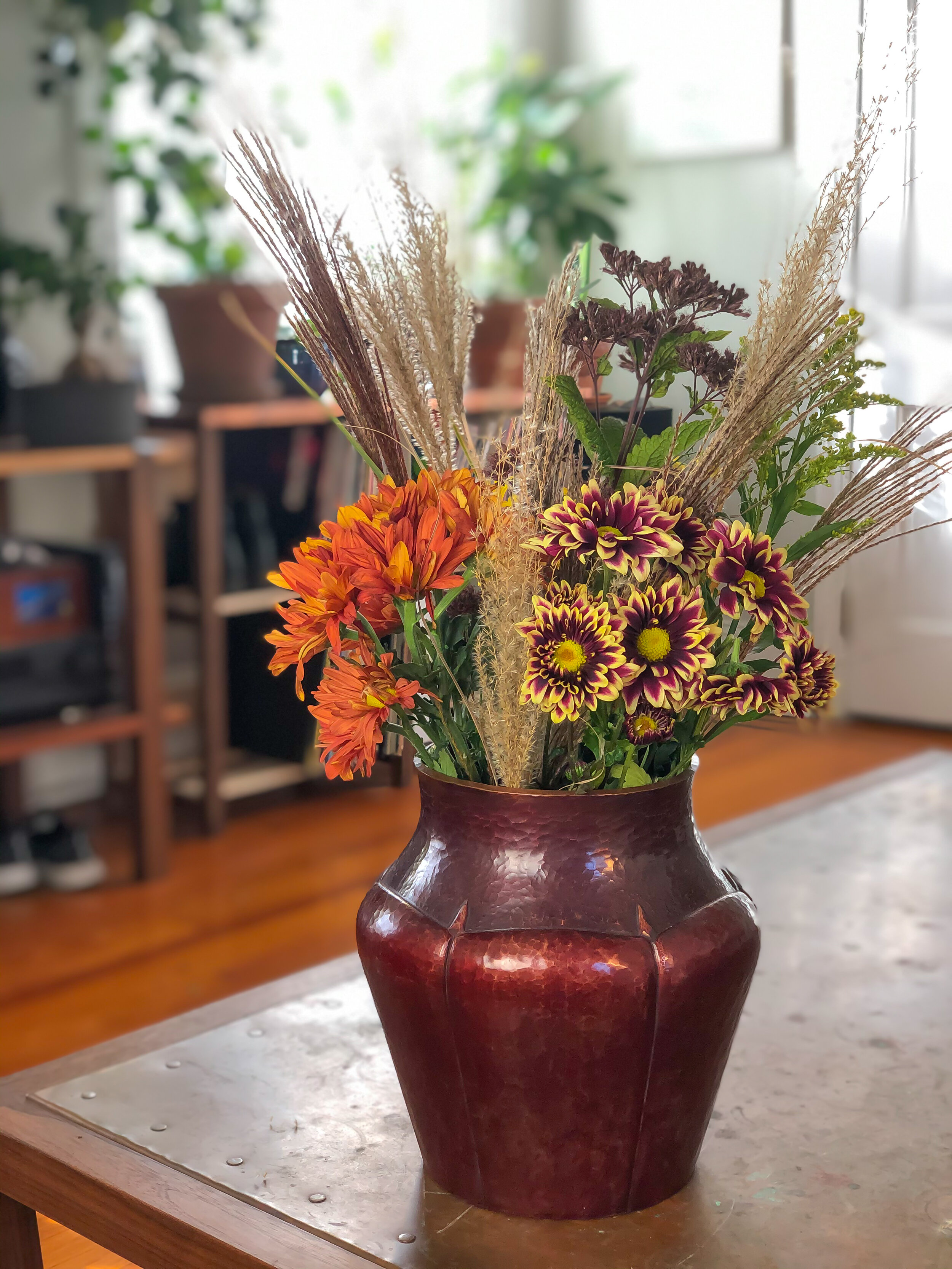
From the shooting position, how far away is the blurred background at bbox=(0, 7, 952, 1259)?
97.9 inches

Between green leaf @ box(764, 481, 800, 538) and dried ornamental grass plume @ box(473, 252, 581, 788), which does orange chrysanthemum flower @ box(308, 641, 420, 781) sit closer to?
dried ornamental grass plume @ box(473, 252, 581, 788)

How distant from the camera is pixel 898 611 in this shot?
136 centimetres

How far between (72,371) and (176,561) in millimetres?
496

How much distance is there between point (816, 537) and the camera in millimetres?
651

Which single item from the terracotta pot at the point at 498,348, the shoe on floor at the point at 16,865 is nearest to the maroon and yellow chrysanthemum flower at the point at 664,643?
the shoe on floor at the point at 16,865

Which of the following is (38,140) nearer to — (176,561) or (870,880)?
(176,561)

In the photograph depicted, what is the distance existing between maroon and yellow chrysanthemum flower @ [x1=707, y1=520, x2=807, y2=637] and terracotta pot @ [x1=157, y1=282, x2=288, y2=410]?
2279mm

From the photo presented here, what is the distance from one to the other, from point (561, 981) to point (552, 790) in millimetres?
87

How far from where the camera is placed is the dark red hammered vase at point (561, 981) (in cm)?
64

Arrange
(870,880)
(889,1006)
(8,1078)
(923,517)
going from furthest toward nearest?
(870,880) < (889,1006) < (8,1078) < (923,517)

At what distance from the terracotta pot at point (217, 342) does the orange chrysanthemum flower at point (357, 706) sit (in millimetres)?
2227

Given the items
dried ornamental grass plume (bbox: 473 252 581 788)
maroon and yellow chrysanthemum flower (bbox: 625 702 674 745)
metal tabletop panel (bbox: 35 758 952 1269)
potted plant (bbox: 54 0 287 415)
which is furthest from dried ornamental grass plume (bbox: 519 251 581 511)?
potted plant (bbox: 54 0 287 415)

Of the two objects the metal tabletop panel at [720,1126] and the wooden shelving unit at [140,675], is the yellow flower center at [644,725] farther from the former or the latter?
the wooden shelving unit at [140,675]

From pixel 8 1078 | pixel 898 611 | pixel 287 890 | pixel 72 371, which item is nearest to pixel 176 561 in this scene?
pixel 72 371
